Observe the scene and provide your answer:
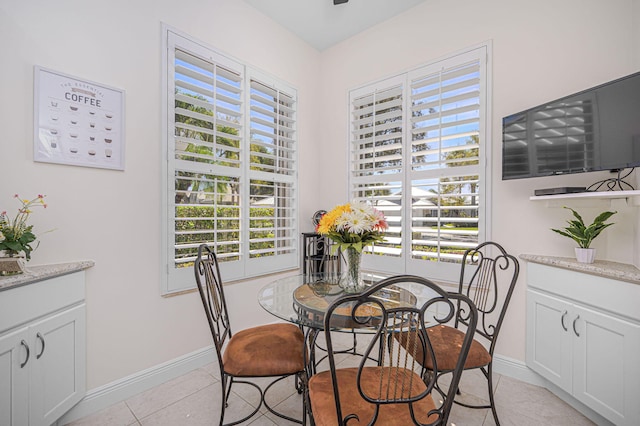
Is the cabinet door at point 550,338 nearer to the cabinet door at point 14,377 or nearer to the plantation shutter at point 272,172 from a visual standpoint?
the plantation shutter at point 272,172

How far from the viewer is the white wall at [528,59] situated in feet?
6.26

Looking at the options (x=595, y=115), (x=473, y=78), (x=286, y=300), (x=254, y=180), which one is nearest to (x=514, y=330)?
(x=595, y=115)

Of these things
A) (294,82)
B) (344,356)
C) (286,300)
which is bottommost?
(344,356)

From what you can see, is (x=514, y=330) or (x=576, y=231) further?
(x=514, y=330)

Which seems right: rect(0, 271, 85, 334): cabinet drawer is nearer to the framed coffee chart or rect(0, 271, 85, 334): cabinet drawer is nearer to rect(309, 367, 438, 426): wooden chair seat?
the framed coffee chart

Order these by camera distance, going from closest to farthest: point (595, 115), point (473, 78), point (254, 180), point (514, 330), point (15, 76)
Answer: point (15, 76)
point (595, 115)
point (514, 330)
point (473, 78)
point (254, 180)

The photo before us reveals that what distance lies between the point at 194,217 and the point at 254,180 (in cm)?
72

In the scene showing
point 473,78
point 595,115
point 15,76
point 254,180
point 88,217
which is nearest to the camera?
point 15,76

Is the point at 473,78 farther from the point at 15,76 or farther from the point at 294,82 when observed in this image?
the point at 15,76

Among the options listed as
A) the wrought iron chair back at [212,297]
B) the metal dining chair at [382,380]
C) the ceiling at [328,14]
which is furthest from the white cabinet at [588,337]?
the ceiling at [328,14]

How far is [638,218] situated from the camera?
1744 millimetres

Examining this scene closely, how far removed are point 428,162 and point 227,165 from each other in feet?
6.08

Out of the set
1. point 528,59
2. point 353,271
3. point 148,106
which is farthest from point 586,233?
point 148,106

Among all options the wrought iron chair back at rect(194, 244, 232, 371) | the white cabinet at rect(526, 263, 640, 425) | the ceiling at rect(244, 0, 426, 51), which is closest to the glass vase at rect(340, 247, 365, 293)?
the wrought iron chair back at rect(194, 244, 232, 371)
